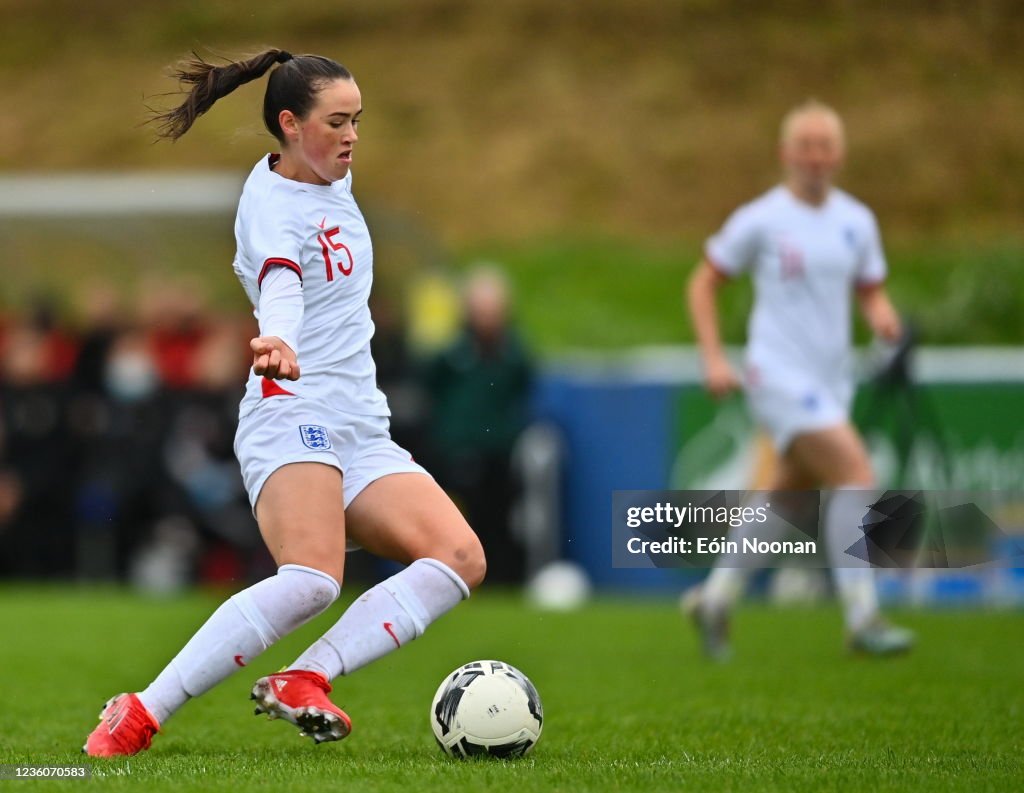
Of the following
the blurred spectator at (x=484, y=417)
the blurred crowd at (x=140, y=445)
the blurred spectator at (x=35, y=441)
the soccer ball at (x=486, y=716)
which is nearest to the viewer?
the soccer ball at (x=486, y=716)

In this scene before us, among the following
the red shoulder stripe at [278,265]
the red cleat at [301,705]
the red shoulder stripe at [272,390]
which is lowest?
the red cleat at [301,705]

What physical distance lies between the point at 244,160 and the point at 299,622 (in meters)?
25.5

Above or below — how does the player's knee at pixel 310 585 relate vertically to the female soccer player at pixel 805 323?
below

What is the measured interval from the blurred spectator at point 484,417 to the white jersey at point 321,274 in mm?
8211

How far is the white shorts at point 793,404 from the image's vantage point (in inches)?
344

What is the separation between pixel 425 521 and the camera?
17.5 feet

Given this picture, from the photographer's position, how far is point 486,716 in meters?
5.19

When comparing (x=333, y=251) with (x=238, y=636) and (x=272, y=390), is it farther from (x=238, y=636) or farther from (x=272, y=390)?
(x=238, y=636)

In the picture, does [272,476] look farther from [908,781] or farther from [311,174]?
[908,781]

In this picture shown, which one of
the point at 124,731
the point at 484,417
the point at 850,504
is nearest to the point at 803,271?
the point at 850,504

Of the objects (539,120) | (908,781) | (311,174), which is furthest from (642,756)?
(539,120)

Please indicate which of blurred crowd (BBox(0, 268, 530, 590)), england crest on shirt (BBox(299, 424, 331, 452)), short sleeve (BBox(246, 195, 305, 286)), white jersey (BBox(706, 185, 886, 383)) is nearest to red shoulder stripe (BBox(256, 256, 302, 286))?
short sleeve (BBox(246, 195, 305, 286))

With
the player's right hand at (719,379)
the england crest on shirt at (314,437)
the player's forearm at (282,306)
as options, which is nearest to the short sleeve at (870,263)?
the player's right hand at (719,379)

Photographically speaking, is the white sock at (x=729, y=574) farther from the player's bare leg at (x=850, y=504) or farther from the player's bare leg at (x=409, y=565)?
the player's bare leg at (x=409, y=565)
